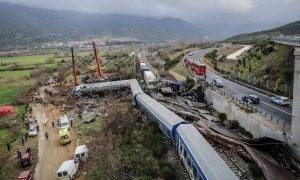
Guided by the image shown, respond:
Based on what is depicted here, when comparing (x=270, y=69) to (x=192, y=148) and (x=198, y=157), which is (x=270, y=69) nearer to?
(x=192, y=148)

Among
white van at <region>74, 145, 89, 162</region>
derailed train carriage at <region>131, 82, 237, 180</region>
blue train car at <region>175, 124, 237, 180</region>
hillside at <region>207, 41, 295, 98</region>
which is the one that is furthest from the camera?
hillside at <region>207, 41, 295, 98</region>

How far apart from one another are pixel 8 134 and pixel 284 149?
41698 millimetres

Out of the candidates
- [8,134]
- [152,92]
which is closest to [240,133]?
[152,92]

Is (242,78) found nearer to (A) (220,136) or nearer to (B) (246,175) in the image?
(A) (220,136)

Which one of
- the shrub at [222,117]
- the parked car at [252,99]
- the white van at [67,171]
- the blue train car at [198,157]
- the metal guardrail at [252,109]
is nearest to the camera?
the blue train car at [198,157]

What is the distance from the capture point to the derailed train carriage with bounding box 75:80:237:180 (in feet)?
93.4

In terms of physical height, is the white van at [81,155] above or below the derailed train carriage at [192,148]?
below

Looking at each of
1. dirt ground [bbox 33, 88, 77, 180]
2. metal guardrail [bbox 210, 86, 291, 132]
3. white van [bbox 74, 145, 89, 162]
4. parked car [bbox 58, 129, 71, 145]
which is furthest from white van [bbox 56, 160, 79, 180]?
metal guardrail [bbox 210, 86, 291, 132]

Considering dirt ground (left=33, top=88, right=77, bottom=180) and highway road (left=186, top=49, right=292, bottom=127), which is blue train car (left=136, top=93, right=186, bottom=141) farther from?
highway road (left=186, top=49, right=292, bottom=127)

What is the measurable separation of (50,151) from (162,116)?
1654 cm

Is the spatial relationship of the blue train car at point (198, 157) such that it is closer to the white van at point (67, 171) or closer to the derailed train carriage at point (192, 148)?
the derailed train carriage at point (192, 148)

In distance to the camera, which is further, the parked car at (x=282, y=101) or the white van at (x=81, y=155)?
the parked car at (x=282, y=101)

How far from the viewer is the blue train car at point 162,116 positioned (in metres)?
42.1

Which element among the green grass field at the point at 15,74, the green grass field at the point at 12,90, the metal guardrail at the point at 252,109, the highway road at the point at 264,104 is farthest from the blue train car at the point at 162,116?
the green grass field at the point at 15,74
